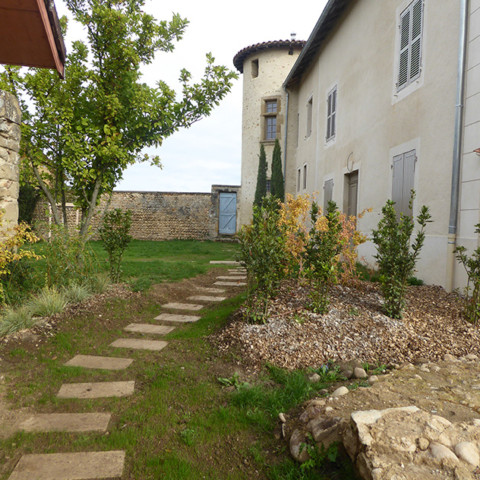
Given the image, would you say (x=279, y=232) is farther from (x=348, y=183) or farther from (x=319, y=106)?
(x=319, y=106)

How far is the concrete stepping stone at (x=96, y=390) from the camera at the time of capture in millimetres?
2615

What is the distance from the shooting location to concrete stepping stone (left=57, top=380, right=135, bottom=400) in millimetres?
2615

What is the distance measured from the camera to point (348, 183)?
8844mm

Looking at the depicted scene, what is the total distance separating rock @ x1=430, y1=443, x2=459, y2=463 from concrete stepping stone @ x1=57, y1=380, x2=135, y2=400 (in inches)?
79.1

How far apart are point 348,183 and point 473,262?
216 inches

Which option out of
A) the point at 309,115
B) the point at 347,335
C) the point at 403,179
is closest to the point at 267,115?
the point at 309,115

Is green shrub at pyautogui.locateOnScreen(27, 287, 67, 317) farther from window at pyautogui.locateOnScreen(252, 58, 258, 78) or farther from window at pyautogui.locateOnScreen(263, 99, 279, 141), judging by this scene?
window at pyautogui.locateOnScreen(252, 58, 258, 78)

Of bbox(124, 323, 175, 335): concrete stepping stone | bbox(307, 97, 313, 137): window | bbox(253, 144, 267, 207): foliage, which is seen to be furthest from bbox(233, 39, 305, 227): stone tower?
bbox(124, 323, 175, 335): concrete stepping stone

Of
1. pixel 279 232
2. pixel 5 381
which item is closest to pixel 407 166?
pixel 279 232

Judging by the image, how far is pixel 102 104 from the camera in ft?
17.0

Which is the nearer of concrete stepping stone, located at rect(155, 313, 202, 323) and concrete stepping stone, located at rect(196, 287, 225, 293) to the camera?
concrete stepping stone, located at rect(155, 313, 202, 323)

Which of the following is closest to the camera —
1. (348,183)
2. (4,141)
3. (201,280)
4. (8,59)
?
(8,59)

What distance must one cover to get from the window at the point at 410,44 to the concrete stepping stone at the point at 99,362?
6025 millimetres

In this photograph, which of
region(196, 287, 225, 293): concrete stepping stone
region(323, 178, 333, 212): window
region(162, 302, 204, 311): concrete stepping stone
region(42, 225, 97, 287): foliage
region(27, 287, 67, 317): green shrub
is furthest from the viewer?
region(323, 178, 333, 212): window
